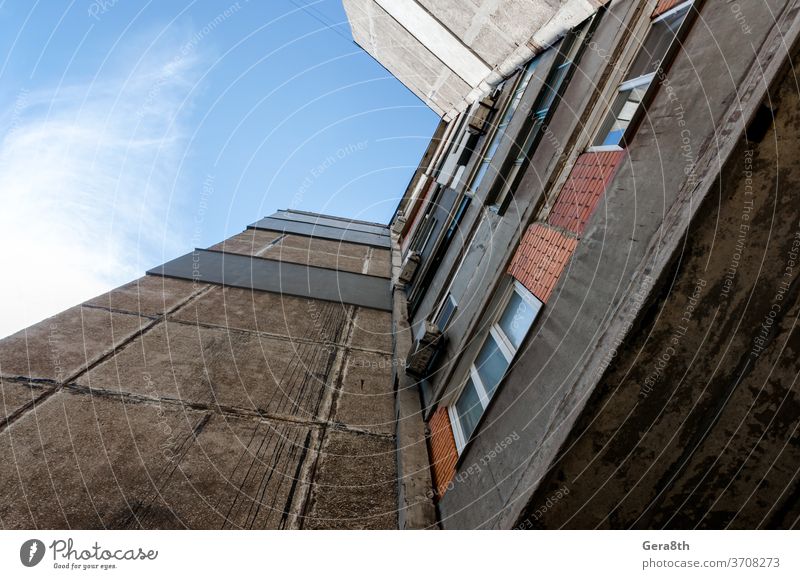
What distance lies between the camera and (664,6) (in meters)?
3.10

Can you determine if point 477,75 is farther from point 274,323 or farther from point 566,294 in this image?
point 566,294

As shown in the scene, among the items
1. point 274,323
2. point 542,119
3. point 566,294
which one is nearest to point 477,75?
point 542,119

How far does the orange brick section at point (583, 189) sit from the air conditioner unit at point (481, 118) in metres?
5.15

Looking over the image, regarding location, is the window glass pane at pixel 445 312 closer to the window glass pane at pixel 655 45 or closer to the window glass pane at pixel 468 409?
the window glass pane at pixel 468 409

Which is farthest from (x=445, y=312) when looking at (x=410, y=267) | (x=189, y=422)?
(x=189, y=422)

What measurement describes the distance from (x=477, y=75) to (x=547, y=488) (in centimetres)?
1192

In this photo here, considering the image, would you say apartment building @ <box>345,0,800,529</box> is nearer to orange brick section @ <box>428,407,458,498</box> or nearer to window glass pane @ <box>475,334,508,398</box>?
orange brick section @ <box>428,407,458,498</box>

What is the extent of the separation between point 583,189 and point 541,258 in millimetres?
624

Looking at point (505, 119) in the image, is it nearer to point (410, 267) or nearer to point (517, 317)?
point (410, 267)

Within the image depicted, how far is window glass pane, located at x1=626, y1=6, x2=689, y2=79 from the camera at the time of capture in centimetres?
293

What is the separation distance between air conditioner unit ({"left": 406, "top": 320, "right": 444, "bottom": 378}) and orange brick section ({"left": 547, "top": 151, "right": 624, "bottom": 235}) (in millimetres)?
1870

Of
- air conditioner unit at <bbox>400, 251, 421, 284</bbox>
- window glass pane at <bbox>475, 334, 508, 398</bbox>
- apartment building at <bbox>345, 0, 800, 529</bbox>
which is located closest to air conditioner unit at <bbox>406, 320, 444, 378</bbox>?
window glass pane at <bbox>475, 334, 508, 398</bbox>

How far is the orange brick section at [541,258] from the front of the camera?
2762 millimetres

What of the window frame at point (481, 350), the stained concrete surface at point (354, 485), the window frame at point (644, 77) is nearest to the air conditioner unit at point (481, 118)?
the window frame at point (644, 77)
